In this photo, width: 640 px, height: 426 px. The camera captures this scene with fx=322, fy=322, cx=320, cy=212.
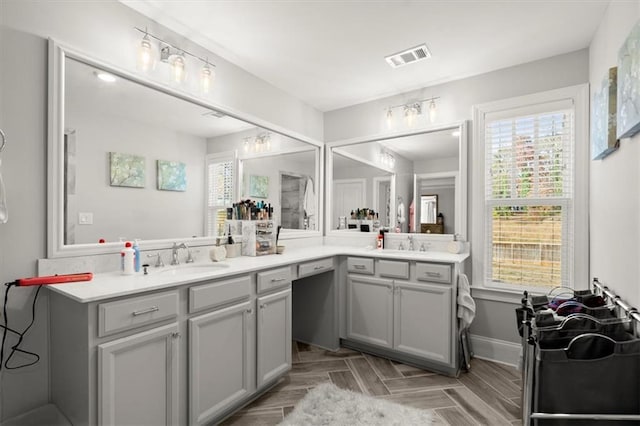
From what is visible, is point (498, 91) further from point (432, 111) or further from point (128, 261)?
point (128, 261)

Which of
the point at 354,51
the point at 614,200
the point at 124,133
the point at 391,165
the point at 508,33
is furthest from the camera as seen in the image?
the point at 391,165

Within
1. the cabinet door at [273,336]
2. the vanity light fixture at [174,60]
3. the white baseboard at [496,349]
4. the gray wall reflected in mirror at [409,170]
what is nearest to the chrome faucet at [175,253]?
the cabinet door at [273,336]

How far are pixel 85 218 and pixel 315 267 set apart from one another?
1676mm

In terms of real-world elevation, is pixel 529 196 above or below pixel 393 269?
above

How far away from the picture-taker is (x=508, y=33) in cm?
235

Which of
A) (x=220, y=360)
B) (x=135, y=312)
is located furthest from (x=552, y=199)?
(x=135, y=312)

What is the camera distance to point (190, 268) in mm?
2262

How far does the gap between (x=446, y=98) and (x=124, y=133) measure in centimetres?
276

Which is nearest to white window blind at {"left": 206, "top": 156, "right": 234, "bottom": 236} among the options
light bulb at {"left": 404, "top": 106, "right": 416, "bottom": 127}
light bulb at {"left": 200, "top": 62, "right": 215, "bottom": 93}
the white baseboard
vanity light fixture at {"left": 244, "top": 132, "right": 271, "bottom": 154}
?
vanity light fixture at {"left": 244, "top": 132, "right": 271, "bottom": 154}

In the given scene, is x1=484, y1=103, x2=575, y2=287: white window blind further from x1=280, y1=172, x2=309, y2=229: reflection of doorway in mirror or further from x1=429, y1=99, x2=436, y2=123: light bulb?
x1=280, y1=172, x2=309, y2=229: reflection of doorway in mirror

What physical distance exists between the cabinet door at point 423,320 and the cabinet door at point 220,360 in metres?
1.29

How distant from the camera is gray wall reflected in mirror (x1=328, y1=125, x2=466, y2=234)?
309 centimetres

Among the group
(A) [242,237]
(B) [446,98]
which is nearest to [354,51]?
(B) [446,98]

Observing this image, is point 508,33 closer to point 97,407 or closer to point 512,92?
point 512,92
